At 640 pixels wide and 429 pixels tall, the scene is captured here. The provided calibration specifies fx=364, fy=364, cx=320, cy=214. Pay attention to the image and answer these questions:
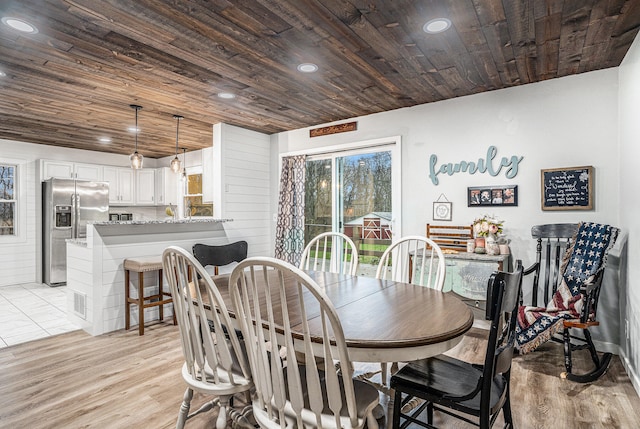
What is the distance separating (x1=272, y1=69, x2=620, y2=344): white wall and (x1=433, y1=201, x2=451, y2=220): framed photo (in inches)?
2.4

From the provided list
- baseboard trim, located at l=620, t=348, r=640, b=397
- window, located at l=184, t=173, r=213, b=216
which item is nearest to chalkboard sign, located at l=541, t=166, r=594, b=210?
baseboard trim, located at l=620, t=348, r=640, b=397

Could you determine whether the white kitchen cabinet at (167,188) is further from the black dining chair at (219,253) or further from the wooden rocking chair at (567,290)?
the wooden rocking chair at (567,290)

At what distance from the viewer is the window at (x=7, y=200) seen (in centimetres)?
574

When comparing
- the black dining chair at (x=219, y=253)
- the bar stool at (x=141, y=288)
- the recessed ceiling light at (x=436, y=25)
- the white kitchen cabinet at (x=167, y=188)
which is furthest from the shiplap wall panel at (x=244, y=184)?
the recessed ceiling light at (x=436, y=25)

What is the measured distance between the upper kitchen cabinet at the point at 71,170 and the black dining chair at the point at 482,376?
6.64 meters

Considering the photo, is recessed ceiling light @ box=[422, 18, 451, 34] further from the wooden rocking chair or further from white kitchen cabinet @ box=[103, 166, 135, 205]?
white kitchen cabinet @ box=[103, 166, 135, 205]

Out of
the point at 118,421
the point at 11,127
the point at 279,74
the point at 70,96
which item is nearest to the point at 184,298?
the point at 118,421

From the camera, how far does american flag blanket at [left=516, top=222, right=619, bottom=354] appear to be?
2.72 metres

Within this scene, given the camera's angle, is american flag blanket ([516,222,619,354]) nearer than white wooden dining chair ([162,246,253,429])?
No

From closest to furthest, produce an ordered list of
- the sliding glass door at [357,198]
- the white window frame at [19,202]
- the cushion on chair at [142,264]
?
the cushion on chair at [142,264] → the sliding glass door at [357,198] → the white window frame at [19,202]

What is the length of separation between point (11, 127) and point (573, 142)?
21.9 ft

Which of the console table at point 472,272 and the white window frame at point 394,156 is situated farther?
the white window frame at point 394,156

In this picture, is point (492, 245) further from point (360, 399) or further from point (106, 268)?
point (106, 268)

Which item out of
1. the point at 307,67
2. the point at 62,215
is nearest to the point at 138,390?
the point at 307,67
